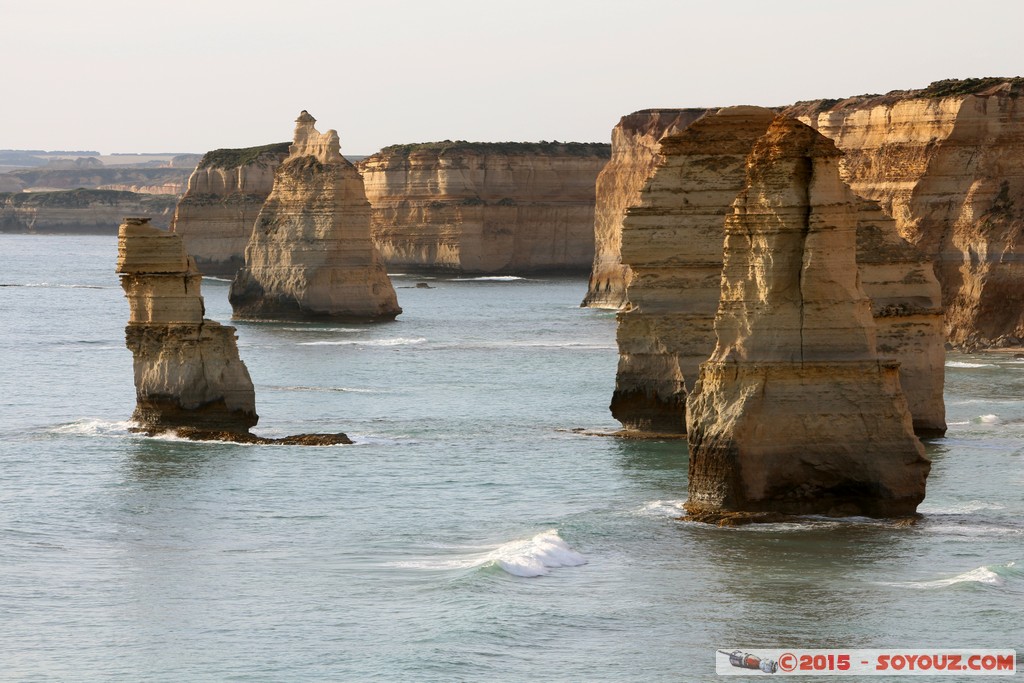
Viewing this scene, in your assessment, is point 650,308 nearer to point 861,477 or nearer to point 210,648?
point 861,477

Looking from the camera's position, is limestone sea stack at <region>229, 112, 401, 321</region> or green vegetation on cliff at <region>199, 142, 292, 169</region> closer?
limestone sea stack at <region>229, 112, 401, 321</region>

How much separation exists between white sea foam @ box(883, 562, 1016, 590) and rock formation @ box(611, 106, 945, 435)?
1307 centimetres

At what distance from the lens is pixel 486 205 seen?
144 m

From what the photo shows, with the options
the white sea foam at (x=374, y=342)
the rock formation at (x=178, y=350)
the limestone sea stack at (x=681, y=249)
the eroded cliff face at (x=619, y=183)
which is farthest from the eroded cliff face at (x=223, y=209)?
the limestone sea stack at (x=681, y=249)

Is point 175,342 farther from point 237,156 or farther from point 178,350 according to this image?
point 237,156

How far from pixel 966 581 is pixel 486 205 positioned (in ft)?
402

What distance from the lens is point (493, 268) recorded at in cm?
14788

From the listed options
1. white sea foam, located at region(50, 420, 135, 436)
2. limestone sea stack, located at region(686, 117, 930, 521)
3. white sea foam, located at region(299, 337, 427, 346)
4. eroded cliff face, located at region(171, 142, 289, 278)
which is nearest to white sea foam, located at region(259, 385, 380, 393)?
white sea foam, located at region(50, 420, 135, 436)

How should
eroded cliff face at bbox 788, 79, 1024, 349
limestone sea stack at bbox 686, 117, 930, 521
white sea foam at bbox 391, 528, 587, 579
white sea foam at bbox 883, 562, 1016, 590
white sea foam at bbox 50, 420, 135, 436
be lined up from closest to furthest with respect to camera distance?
white sea foam at bbox 883, 562, 1016, 590
white sea foam at bbox 391, 528, 587, 579
limestone sea stack at bbox 686, 117, 930, 521
white sea foam at bbox 50, 420, 135, 436
eroded cliff face at bbox 788, 79, 1024, 349

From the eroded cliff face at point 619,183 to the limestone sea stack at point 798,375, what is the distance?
7431 centimetres

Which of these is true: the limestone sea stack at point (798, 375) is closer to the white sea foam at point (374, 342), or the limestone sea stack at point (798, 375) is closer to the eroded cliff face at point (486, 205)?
the white sea foam at point (374, 342)

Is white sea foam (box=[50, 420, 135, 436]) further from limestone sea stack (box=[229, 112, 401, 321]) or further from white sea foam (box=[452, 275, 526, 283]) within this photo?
white sea foam (box=[452, 275, 526, 283])

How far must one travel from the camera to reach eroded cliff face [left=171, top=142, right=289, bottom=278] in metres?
126

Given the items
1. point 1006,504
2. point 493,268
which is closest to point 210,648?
point 1006,504
